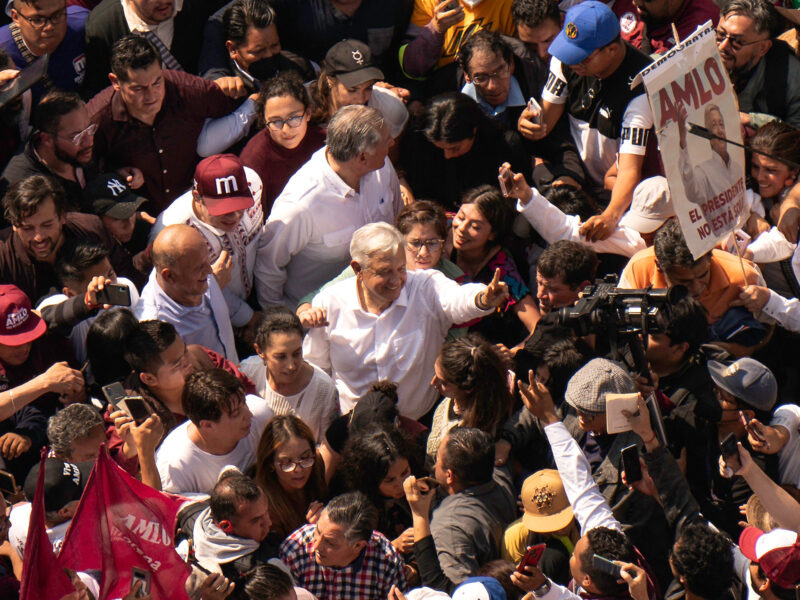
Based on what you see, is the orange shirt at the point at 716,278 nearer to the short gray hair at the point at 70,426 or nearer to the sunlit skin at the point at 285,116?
the sunlit skin at the point at 285,116

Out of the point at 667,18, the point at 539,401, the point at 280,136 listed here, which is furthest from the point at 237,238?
the point at 667,18

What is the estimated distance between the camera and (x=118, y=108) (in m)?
7.77

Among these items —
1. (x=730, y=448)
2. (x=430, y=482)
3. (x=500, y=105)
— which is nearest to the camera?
(x=730, y=448)

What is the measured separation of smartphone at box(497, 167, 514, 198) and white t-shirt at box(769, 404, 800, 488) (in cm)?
177

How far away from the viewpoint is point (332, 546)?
19.2 ft

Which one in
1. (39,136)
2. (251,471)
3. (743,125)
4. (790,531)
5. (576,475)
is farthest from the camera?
(743,125)

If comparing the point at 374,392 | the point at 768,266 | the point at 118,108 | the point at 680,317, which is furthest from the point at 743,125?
the point at 118,108

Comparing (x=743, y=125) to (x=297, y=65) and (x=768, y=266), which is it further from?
(x=297, y=65)

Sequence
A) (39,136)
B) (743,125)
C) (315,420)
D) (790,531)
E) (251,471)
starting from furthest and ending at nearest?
(743,125) → (39,136) → (315,420) → (251,471) → (790,531)

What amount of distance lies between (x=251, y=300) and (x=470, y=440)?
88.7 inches

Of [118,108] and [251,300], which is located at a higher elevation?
[118,108]

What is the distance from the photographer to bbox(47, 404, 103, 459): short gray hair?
6285mm

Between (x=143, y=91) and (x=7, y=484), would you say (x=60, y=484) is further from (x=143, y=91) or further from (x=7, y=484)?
(x=143, y=91)

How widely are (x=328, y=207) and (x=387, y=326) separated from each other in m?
0.85
